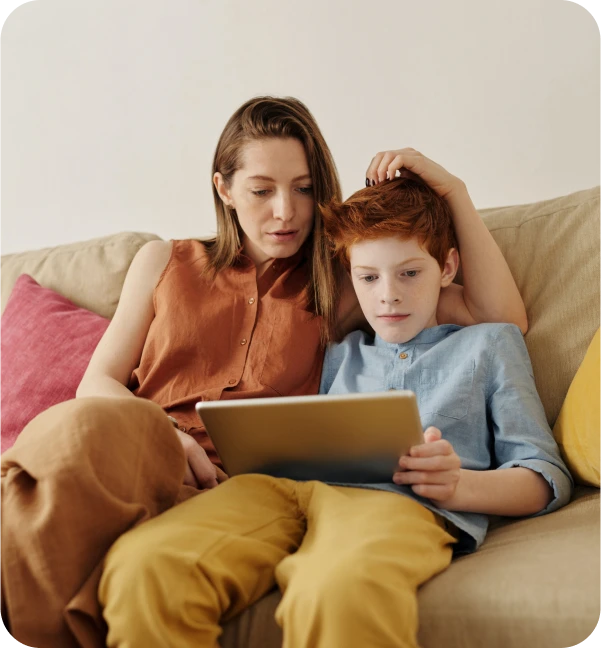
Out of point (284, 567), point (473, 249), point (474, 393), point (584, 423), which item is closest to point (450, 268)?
point (473, 249)

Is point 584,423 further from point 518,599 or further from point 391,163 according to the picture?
point 391,163

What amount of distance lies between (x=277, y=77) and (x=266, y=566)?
5.00ft

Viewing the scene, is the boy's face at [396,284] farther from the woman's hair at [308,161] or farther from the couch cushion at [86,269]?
the couch cushion at [86,269]

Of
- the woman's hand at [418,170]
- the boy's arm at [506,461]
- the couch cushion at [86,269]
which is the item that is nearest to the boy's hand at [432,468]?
the boy's arm at [506,461]

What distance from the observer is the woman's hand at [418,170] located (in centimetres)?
149

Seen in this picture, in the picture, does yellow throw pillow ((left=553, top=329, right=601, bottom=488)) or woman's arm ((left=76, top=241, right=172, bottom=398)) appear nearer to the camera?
yellow throw pillow ((left=553, top=329, right=601, bottom=488))

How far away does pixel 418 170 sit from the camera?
1494mm

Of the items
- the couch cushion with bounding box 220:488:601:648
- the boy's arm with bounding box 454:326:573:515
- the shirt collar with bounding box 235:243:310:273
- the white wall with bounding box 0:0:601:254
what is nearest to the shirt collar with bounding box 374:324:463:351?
the boy's arm with bounding box 454:326:573:515

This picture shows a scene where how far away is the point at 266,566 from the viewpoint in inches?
41.5

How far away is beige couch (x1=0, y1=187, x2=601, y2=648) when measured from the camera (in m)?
0.93

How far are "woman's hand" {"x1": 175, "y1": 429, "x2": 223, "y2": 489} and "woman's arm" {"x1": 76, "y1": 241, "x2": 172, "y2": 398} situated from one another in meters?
0.28

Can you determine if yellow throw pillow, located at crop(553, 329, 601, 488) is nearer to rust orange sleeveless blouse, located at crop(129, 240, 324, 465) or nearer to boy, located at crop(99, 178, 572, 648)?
boy, located at crop(99, 178, 572, 648)

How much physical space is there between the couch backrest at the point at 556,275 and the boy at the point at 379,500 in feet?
0.26

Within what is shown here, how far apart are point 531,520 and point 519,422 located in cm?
16
